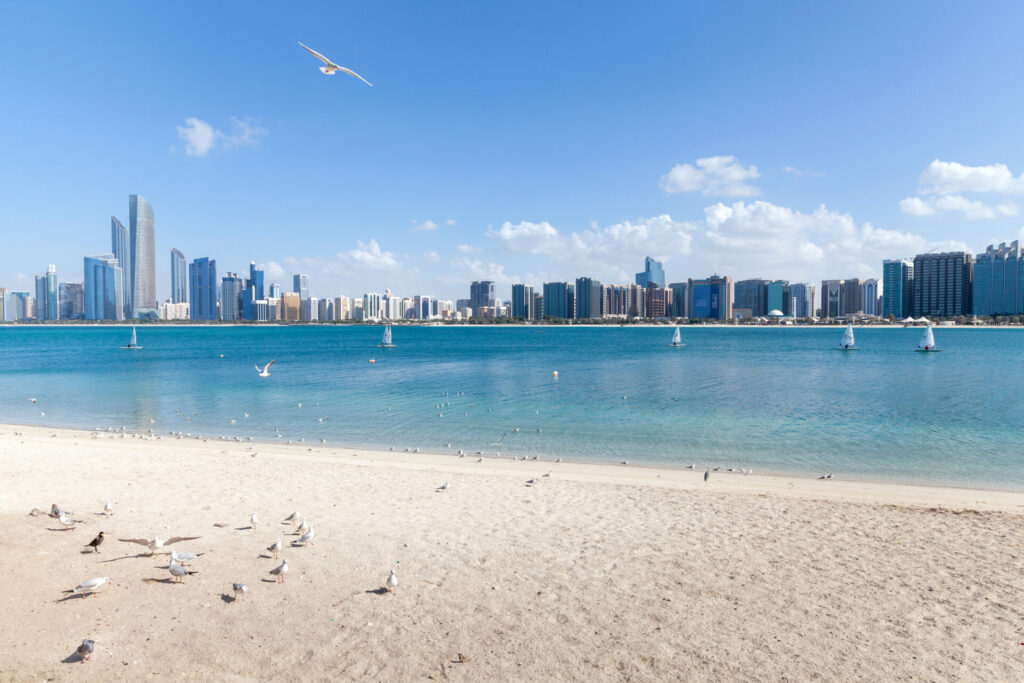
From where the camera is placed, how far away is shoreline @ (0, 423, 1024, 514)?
578 inches

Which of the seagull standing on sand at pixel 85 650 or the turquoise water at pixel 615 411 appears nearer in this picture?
the seagull standing on sand at pixel 85 650

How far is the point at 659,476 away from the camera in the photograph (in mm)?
17219

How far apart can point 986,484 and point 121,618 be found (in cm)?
2303

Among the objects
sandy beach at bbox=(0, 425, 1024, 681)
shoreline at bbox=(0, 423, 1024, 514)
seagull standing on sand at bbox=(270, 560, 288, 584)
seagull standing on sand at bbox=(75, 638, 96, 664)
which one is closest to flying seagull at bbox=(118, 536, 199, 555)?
sandy beach at bbox=(0, 425, 1024, 681)

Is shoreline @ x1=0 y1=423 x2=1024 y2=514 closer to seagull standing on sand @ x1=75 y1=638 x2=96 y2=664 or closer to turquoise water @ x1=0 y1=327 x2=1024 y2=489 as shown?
turquoise water @ x1=0 y1=327 x2=1024 y2=489

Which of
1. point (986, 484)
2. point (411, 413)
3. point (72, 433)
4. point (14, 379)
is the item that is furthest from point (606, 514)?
point (14, 379)

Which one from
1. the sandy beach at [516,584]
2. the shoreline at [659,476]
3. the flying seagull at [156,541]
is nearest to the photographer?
the sandy beach at [516,584]

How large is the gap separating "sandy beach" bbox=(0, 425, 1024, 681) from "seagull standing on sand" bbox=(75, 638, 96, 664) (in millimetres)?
83

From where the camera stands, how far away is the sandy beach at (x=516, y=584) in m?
6.47

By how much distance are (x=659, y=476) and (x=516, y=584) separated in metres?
9.89

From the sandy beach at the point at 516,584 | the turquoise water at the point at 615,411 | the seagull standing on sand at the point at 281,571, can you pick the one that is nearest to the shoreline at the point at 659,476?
the sandy beach at the point at 516,584

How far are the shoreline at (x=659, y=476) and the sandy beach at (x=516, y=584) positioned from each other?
1.23 feet

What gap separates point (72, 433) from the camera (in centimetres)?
2469

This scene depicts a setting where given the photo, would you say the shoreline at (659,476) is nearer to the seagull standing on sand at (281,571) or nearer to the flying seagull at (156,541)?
the flying seagull at (156,541)
